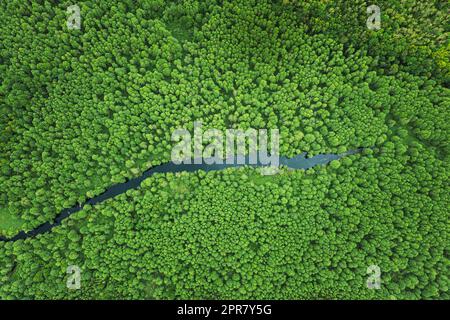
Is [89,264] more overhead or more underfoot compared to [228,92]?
more underfoot

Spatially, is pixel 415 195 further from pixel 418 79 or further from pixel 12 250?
pixel 12 250

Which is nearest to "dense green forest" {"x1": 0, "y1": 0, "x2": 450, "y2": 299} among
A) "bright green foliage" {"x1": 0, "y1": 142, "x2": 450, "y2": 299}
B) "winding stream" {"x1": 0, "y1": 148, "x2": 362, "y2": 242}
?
"bright green foliage" {"x1": 0, "y1": 142, "x2": 450, "y2": 299}

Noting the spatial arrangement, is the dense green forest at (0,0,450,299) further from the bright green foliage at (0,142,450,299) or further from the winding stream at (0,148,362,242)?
the winding stream at (0,148,362,242)

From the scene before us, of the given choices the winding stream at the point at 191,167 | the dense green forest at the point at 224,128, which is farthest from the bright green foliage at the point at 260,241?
the winding stream at the point at 191,167

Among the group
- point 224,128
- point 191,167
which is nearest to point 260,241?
point 191,167

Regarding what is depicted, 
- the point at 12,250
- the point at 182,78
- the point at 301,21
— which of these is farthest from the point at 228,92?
the point at 12,250

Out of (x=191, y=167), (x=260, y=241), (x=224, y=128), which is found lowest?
(x=260, y=241)

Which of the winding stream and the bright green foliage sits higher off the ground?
the winding stream

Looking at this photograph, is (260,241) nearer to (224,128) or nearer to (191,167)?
(191,167)
